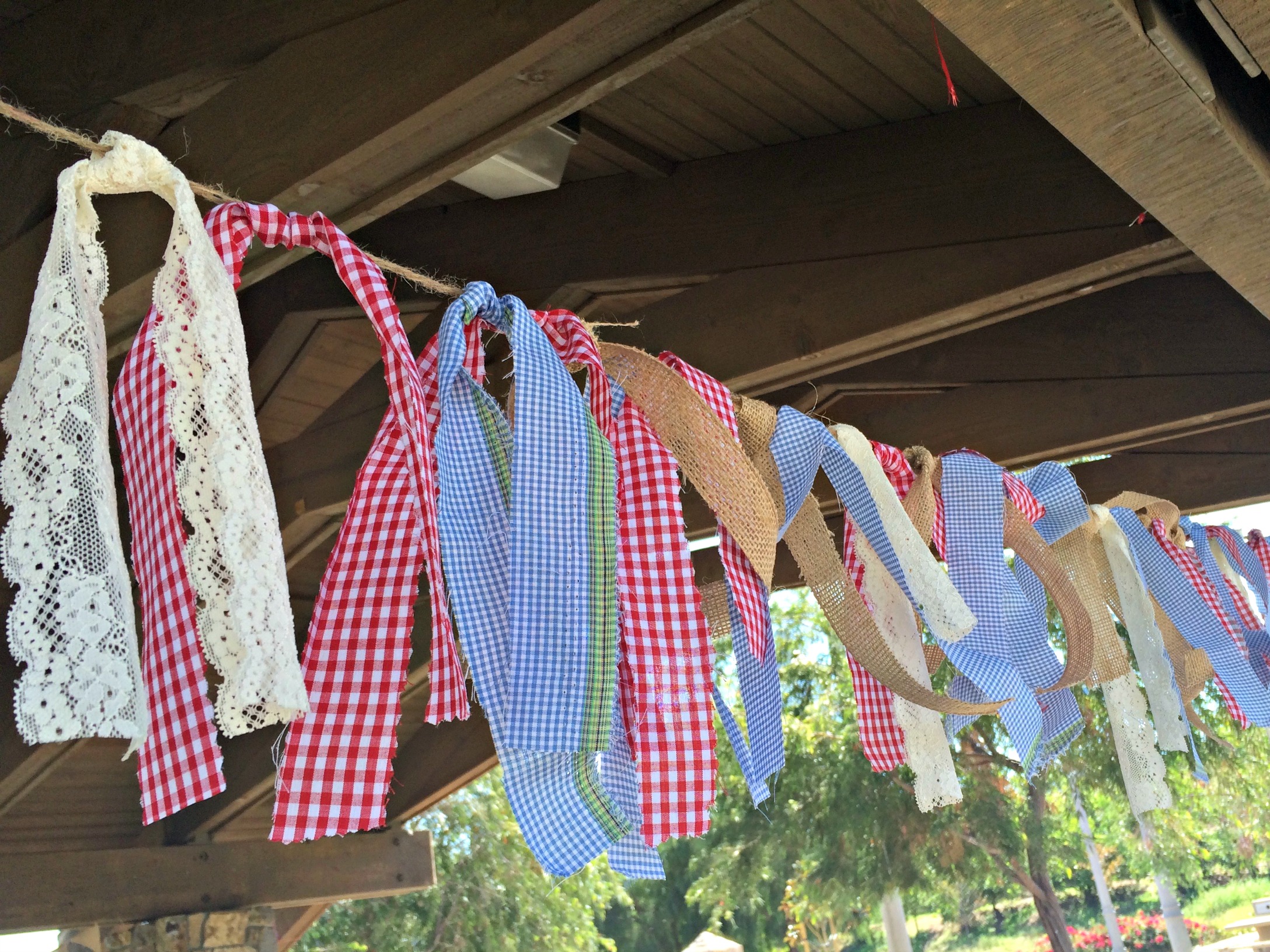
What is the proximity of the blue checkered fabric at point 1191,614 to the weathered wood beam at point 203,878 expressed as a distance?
2975 millimetres

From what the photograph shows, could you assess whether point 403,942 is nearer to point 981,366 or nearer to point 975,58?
→ point 981,366

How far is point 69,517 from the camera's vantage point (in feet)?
2.72

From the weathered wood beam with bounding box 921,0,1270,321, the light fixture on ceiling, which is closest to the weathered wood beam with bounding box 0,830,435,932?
the light fixture on ceiling

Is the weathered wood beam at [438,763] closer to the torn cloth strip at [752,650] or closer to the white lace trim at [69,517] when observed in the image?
the torn cloth strip at [752,650]

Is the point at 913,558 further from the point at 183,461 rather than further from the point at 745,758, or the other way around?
the point at 183,461

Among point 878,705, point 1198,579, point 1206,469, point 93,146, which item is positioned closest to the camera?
point 93,146

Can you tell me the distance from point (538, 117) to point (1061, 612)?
103cm

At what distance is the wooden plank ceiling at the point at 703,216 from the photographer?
1229mm

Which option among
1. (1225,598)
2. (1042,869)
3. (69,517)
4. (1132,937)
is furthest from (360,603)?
(1132,937)

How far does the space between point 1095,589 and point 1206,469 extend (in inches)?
51.2

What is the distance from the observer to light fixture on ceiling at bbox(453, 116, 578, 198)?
2.15 meters

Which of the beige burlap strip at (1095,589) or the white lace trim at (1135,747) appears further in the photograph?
the white lace trim at (1135,747)

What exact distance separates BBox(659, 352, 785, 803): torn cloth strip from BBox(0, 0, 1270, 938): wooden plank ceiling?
0.41 m

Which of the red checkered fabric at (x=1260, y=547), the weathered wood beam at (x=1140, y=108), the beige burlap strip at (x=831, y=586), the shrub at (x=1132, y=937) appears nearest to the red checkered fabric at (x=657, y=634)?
the beige burlap strip at (x=831, y=586)
